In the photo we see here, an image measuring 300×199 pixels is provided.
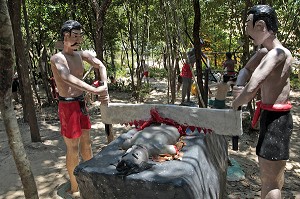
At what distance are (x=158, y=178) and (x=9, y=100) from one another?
4.02 ft

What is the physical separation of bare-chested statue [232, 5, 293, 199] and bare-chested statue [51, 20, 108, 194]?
1517 mm

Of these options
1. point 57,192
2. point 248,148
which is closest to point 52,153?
point 57,192

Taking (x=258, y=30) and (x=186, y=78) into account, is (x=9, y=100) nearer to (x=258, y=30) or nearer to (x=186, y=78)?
(x=258, y=30)

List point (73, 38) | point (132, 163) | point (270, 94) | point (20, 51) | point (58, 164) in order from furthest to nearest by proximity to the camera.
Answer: point (20, 51), point (58, 164), point (73, 38), point (270, 94), point (132, 163)

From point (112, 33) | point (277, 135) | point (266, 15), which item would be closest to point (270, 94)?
point (277, 135)

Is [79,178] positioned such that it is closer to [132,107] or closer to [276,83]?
[132,107]

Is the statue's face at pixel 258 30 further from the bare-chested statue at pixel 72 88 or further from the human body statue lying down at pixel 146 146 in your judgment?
the bare-chested statue at pixel 72 88

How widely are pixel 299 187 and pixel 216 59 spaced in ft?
37.0

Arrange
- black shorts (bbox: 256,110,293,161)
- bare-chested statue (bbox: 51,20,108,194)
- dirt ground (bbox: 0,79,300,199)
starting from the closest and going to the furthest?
black shorts (bbox: 256,110,293,161), bare-chested statue (bbox: 51,20,108,194), dirt ground (bbox: 0,79,300,199)

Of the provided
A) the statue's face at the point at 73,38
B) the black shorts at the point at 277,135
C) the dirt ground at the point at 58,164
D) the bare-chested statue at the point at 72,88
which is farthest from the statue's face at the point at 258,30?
the dirt ground at the point at 58,164

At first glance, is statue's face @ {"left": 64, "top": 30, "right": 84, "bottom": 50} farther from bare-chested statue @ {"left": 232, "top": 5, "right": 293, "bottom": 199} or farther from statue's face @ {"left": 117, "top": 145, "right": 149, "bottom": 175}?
bare-chested statue @ {"left": 232, "top": 5, "right": 293, "bottom": 199}

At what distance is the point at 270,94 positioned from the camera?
7.90 feet

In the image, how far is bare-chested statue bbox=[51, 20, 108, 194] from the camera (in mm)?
3066

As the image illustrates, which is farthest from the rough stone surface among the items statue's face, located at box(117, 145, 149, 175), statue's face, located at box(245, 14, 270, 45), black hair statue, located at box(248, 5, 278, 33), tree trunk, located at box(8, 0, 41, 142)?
tree trunk, located at box(8, 0, 41, 142)
